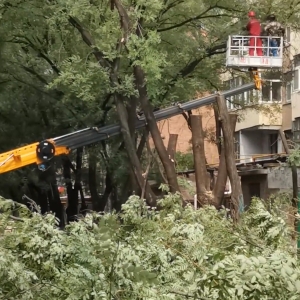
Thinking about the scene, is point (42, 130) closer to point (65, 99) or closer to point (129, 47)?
point (65, 99)

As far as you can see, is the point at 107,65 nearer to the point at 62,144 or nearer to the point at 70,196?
the point at 62,144

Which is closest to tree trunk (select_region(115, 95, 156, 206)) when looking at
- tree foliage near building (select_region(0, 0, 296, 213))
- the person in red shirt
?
tree foliage near building (select_region(0, 0, 296, 213))

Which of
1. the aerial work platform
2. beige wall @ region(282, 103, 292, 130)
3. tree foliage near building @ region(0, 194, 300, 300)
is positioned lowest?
tree foliage near building @ region(0, 194, 300, 300)

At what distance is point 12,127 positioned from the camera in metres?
23.4

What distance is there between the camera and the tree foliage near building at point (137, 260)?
3914 millimetres

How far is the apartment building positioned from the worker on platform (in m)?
1.25

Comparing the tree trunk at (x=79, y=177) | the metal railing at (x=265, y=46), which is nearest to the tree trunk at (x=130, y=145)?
the metal railing at (x=265, y=46)

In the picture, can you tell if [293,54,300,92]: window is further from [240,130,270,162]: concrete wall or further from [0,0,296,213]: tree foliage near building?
[0,0,296,213]: tree foliage near building

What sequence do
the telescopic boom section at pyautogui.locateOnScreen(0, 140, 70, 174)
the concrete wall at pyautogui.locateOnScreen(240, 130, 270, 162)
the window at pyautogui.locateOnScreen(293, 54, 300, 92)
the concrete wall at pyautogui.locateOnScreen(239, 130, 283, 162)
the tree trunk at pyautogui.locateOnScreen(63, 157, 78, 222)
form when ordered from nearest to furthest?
the telescopic boom section at pyautogui.locateOnScreen(0, 140, 70, 174), the tree trunk at pyautogui.locateOnScreen(63, 157, 78, 222), the window at pyautogui.locateOnScreen(293, 54, 300, 92), the concrete wall at pyautogui.locateOnScreen(239, 130, 283, 162), the concrete wall at pyautogui.locateOnScreen(240, 130, 270, 162)

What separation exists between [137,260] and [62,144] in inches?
435

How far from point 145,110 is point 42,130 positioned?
25.5 ft

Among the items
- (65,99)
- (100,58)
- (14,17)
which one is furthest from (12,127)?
(100,58)

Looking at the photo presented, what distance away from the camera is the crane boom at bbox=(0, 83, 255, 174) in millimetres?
15391

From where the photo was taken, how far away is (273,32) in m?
16.8
